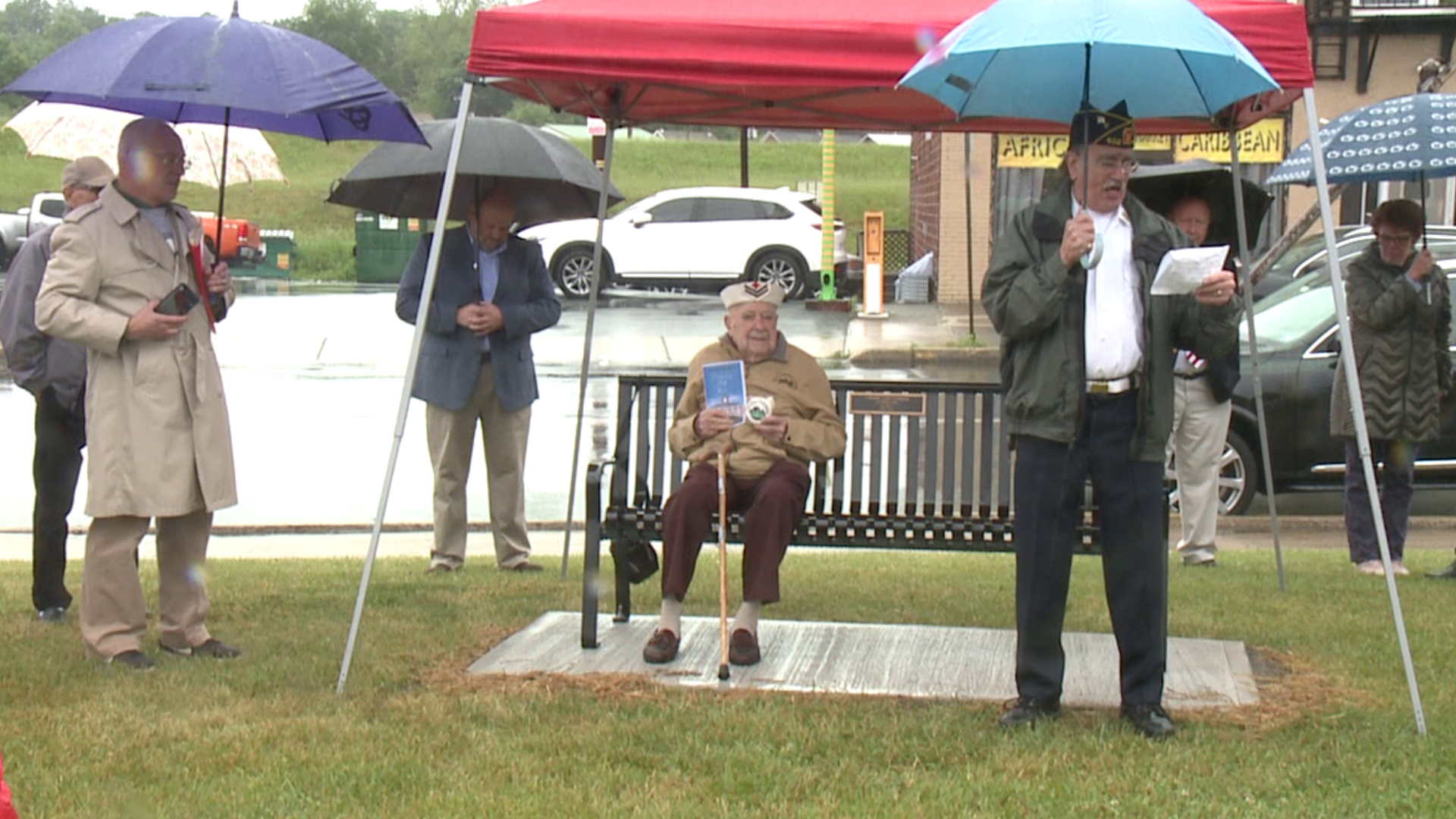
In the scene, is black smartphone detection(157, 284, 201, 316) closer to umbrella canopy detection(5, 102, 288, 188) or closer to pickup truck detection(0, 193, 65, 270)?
umbrella canopy detection(5, 102, 288, 188)

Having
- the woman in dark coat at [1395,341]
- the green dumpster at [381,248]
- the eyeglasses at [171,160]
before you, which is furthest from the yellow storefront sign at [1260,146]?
the green dumpster at [381,248]

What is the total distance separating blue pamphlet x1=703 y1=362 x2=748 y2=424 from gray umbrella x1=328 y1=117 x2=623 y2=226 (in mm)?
2014

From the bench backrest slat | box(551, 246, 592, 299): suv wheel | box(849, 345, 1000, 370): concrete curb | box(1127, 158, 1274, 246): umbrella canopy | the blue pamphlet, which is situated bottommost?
the bench backrest slat

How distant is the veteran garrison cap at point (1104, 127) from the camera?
5039 millimetres

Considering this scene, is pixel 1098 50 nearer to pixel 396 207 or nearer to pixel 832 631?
pixel 832 631

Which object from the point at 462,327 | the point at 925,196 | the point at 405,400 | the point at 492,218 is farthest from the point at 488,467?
the point at 925,196

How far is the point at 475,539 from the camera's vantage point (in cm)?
Answer: 1048

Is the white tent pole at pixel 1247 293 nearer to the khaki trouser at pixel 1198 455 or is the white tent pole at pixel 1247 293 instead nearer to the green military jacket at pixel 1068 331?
the khaki trouser at pixel 1198 455

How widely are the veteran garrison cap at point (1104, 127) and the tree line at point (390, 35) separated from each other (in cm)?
6571

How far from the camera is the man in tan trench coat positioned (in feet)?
19.3

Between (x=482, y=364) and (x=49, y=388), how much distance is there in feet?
7.02

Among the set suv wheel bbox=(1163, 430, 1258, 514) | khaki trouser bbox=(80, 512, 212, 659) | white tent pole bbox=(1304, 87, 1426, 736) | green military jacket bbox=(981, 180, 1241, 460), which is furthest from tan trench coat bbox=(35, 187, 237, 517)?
suv wheel bbox=(1163, 430, 1258, 514)

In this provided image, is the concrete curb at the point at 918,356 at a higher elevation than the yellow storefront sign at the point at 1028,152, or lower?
lower

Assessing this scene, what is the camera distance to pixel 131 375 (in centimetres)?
593
